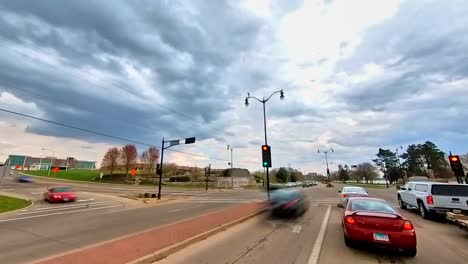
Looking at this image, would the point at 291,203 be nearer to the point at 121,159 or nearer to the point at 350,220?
the point at 350,220

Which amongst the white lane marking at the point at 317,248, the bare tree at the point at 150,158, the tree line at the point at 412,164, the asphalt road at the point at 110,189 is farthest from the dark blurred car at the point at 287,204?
the bare tree at the point at 150,158

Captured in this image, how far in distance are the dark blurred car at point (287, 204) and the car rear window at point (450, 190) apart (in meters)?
6.69

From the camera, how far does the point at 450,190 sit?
13.8 meters

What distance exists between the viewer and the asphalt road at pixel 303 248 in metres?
7.06

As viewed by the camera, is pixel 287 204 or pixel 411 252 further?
pixel 287 204

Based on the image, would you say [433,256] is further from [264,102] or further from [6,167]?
[6,167]

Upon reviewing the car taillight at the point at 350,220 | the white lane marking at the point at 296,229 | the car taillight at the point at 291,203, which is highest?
the car taillight at the point at 291,203

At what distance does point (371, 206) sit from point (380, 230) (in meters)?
1.29

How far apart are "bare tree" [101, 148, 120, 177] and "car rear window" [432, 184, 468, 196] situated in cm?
9548

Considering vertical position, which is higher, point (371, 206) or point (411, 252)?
point (371, 206)

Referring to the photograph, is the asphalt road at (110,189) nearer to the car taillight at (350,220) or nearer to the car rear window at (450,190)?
the car rear window at (450,190)

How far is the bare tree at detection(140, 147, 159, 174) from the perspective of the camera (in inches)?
4154

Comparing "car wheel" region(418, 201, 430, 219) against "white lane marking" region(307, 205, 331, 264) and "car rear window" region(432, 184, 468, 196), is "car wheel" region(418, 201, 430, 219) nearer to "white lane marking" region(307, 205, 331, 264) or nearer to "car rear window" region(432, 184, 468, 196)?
"car rear window" region(432, 184, 468, 196)

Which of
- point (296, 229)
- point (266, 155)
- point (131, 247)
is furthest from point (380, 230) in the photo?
point (266, 155)
